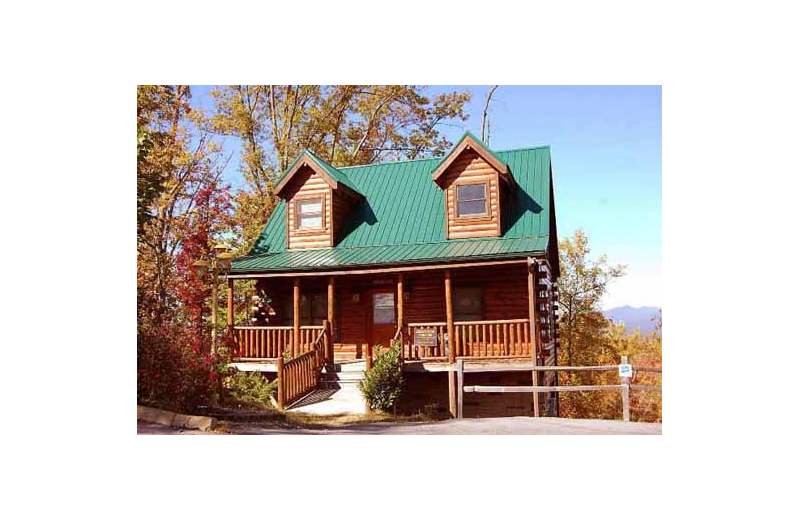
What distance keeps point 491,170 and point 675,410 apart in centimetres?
556

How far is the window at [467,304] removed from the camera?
514 inches

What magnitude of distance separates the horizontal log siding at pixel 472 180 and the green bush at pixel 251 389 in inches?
178

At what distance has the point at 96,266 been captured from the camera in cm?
1035

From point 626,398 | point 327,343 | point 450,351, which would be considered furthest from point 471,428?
point 327,343

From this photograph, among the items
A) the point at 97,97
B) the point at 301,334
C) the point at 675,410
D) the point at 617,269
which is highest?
the point at 97,97

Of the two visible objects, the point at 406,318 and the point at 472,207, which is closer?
the point at 472,207

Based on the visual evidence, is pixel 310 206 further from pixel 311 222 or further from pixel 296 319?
pixel 296 319

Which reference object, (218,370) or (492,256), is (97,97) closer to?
(218,370)

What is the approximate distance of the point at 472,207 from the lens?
1310 cm

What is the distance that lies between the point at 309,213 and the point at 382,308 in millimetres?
2549

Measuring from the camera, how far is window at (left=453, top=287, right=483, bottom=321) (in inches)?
514

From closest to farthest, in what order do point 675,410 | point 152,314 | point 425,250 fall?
1. point 675,410
2. point 152,314
3. point 425,250
